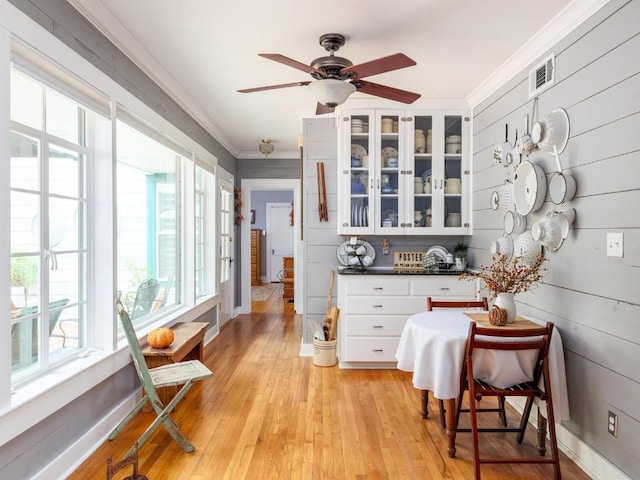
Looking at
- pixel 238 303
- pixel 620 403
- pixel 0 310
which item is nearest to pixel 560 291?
pixel 620 403

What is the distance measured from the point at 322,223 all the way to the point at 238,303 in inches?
118

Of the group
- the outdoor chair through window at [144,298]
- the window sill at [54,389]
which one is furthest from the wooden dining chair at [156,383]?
the outdoor chair through window at [144,298]

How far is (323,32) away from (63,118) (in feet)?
5.20

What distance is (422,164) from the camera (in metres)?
4.07

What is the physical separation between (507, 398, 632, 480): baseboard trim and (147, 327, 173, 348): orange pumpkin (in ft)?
8.47

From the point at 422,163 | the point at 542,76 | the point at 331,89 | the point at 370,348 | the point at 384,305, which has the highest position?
the point at 542,76

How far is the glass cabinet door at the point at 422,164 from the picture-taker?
13.3ft

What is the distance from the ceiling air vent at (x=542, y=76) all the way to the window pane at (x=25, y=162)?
2.90m

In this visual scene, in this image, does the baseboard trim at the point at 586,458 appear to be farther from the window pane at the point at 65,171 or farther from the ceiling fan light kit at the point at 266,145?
the ceiling fan light kit at the point at 266,145

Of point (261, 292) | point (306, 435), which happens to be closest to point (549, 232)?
point (306, 435)

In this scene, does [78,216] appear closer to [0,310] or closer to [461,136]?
[0,310]

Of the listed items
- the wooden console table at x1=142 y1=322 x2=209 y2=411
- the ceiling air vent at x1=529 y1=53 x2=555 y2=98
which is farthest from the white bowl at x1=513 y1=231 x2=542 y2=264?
the wooden console table at x1=142 y1=322 x2=209 y2=411

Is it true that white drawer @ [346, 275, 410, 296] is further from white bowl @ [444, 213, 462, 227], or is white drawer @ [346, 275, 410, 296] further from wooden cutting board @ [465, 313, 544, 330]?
wooden cutting board @ [465, 313, 544, 330]

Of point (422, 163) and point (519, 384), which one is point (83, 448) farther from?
point (422, 163)
